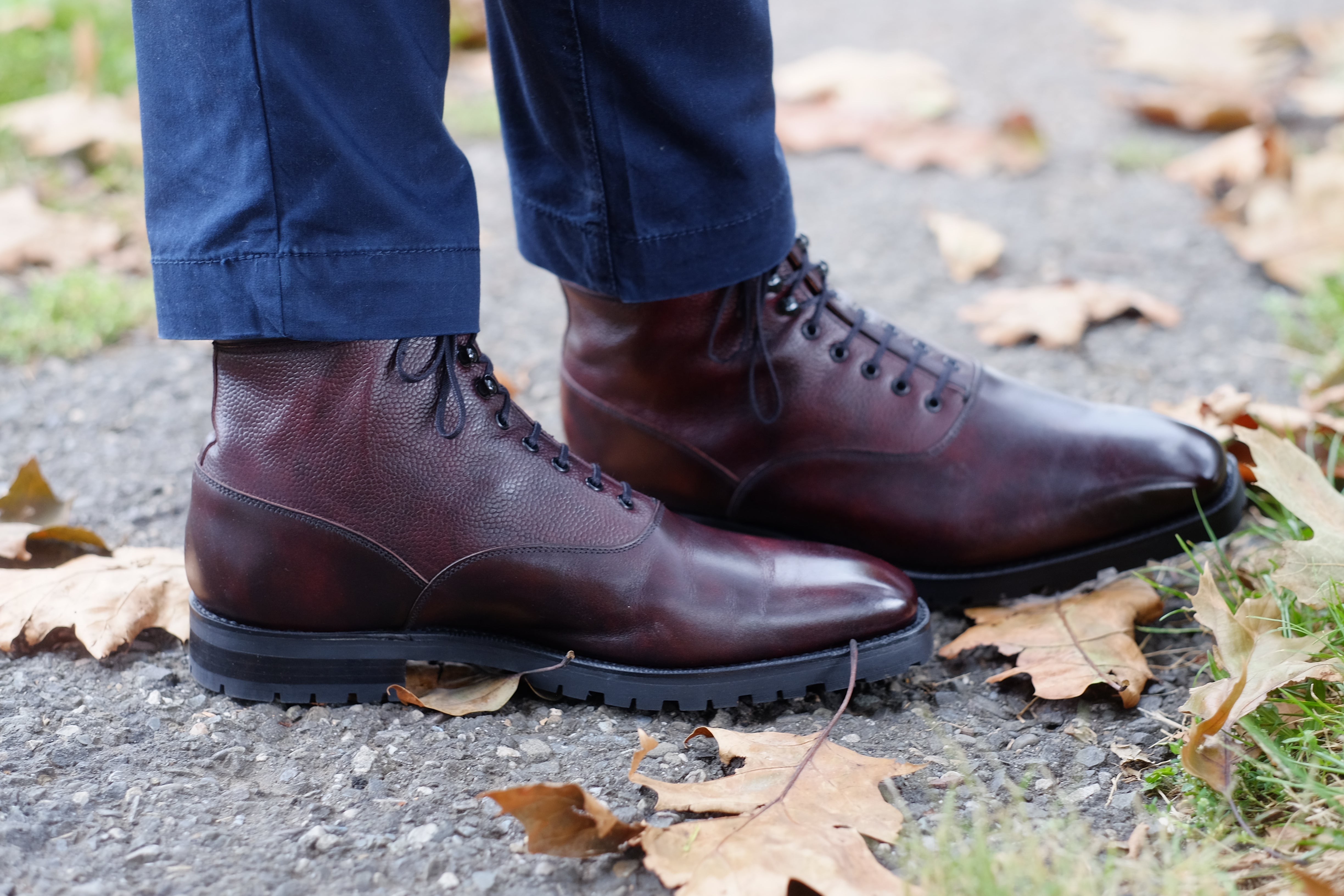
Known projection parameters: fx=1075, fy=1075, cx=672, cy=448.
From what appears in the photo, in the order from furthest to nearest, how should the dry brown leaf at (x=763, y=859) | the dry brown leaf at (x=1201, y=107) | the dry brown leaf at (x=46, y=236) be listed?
the dry brown leaf at (x=1201, y=107)
the dry brown leaf at (x=46, y=236)
the dry brown leaf at (x=763, y=859)

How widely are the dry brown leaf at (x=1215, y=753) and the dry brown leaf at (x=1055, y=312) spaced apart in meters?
1.24

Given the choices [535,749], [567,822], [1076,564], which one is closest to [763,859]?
[567,822]

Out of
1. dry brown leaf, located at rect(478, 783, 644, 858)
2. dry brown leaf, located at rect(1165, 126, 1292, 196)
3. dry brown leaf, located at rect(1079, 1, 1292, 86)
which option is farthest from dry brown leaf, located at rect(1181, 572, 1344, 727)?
dry brown leaf, located at rect(1079, 1, 1292, 86)

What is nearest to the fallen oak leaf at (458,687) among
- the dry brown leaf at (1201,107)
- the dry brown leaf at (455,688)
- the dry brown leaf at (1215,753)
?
the dry brown leaf at (455,688)

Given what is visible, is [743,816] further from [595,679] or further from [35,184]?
[35,184]

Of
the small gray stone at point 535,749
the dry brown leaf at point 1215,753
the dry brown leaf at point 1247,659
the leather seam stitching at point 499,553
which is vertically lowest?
the small gray stone at point 535,749

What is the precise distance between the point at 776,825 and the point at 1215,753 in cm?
41

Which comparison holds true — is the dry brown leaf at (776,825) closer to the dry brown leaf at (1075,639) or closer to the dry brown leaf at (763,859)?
the dry brown leaf at (763,859)

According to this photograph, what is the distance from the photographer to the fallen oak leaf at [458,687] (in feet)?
3.90

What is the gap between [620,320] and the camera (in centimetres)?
136

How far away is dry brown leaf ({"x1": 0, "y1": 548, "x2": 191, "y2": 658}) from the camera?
1240mm

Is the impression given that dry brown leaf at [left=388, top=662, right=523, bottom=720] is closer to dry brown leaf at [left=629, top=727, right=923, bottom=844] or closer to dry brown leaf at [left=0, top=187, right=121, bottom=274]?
dry brown leaf at [left=629, top=727, right=923, bottom=844]

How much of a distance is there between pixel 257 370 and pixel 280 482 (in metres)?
0.12

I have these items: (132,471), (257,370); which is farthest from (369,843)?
(132,471)
